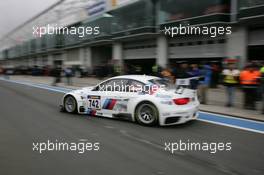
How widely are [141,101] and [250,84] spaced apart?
4.30 meters

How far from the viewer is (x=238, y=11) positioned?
54.2 ft

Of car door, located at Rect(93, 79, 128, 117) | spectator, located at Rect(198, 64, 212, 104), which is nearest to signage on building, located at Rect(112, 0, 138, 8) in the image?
spectator, located at Rect(198, 64, 212, 104)

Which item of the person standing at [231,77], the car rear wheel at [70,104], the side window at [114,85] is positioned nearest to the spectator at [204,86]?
the person standing at [231,77]

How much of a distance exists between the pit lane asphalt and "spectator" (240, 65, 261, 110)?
9.31 ft

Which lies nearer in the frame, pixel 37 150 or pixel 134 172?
→ pixel 134 172

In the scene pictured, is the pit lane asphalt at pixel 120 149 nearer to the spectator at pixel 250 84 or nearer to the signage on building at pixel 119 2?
the spectator at pixel 250 84

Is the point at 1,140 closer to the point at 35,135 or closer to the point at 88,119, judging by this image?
the point at 35,135

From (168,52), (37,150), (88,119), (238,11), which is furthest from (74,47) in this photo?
(37,150)

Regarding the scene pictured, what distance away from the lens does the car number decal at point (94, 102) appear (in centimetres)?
908

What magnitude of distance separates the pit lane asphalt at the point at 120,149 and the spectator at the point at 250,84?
9.31 ft

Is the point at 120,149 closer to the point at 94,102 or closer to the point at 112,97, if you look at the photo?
the point at 112,97

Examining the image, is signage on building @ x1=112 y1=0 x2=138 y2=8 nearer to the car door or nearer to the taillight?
the car door

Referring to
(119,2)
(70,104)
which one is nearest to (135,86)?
(70,104)

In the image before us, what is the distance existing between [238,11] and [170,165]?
13.4 m
